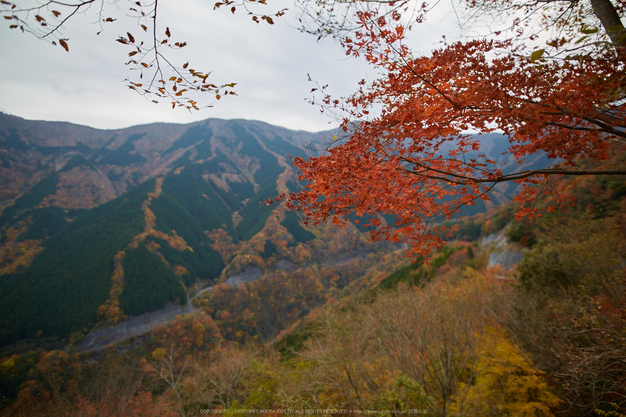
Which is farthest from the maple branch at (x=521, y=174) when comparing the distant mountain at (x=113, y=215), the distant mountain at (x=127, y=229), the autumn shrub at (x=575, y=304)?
the distant mountain at (x=113, y=215)

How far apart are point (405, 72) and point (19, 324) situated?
64.6 meters

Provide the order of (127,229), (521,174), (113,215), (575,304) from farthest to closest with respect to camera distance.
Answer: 1. (113,215)
2. (127,229)
3. (575,304)
4. (521,174)

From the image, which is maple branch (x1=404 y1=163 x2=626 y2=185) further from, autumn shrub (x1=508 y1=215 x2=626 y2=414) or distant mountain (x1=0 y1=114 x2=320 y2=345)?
distant mountain (x1=0 y1=114 x2=320 y2=345)

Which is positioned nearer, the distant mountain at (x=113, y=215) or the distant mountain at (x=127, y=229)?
the distant mountain at (x=113, y=215)

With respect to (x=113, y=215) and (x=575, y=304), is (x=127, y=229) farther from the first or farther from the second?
(x=575, y=304)

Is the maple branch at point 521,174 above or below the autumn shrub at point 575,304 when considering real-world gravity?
above

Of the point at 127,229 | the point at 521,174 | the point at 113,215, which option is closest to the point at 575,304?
the point at 521,174

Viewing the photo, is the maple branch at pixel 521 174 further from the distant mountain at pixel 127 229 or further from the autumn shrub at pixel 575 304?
the autumn shrub at pixel 575 304

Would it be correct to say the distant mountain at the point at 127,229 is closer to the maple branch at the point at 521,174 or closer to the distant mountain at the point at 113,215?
the distant mountain at the point at 113,215

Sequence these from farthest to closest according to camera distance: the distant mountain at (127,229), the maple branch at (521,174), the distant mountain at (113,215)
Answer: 1. the distant mountain at (127,229)
2. the distant mountain at (113,215)
3. the maple branch at (521,174)

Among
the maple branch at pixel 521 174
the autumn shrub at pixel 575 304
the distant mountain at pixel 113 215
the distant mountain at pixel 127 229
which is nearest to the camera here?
the maple branch at pixel 521 174

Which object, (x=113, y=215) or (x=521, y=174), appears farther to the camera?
(x=113, y=215)

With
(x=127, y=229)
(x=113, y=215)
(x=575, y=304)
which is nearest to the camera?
(x=575, y=304)

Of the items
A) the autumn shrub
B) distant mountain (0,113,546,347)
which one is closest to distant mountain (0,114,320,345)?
distant mountain (0,113,546,347)
